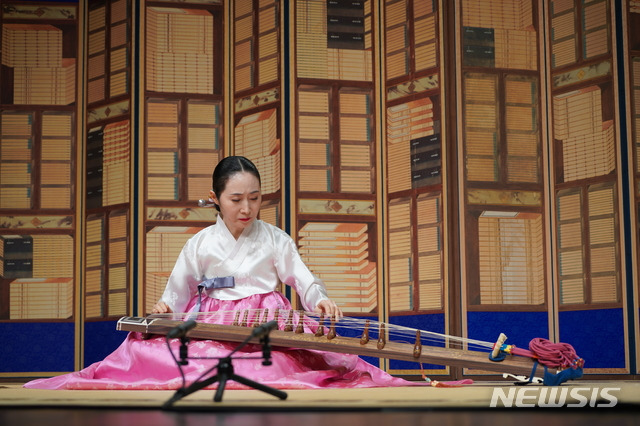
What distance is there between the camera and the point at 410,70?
17.5 feet

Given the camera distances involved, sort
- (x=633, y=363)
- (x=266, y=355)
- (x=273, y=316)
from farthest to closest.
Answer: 1. (x=633, y=363)
2. (x=273, y=316)
3. (x=266, y=355)

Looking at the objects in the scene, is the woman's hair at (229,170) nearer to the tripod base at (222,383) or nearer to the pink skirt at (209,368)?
the pink skirt at (209,368)

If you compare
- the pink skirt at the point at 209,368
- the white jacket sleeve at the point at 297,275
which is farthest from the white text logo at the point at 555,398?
Answer: the white jacket sleeve at the point at 297,275

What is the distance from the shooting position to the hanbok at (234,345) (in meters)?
3.13

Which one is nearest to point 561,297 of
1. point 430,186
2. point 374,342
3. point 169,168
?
point 430,186

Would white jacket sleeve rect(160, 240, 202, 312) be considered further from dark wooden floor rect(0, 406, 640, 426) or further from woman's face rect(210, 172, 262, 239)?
dark wooden floor rect(0, 406, 640, 426)

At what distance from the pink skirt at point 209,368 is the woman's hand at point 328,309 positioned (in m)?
0.18

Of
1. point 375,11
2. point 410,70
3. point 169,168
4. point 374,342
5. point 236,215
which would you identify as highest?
point 375,11

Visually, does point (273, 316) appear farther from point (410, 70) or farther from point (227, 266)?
point (410, 70)

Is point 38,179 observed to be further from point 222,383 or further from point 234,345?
point 222,383

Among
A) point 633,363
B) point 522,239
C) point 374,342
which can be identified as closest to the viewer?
point 374,342

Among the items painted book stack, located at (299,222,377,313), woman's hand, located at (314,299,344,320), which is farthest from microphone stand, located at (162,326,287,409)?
painted book stack, located at (299,222,377,313)

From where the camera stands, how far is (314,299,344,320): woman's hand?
3.33m

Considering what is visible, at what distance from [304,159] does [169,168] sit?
0.96 metres
